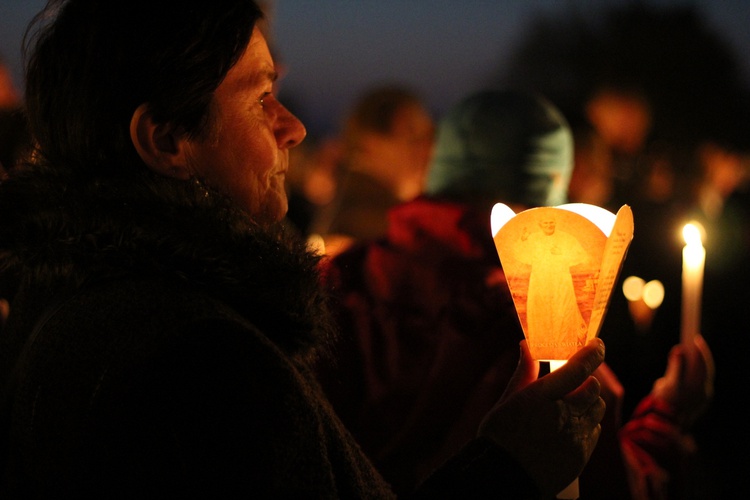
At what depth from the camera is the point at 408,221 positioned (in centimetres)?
277

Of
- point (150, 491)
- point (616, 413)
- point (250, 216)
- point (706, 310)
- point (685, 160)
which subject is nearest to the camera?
point (150, 491)

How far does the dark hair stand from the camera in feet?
4.74

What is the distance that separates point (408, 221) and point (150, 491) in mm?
1752

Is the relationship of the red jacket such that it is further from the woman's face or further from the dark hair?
the dark hair

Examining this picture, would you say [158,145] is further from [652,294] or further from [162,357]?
[652,294]

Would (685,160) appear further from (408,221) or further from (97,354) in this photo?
(97,354)

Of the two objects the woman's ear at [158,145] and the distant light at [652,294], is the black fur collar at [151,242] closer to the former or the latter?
the woman's ear at [158,145]

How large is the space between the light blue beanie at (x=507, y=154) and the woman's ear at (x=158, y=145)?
1.50 metres

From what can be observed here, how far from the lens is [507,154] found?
2834 millimetres

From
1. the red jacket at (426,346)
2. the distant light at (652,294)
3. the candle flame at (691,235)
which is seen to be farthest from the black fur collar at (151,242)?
the distant light at (652,294)

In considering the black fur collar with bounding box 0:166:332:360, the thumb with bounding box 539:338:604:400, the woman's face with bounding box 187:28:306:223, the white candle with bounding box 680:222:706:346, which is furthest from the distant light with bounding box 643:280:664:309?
the black fur collar with bounding box 0:166:332:360

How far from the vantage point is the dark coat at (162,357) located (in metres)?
1.15

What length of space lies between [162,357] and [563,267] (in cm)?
79

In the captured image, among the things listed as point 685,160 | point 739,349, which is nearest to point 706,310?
point 739,349
